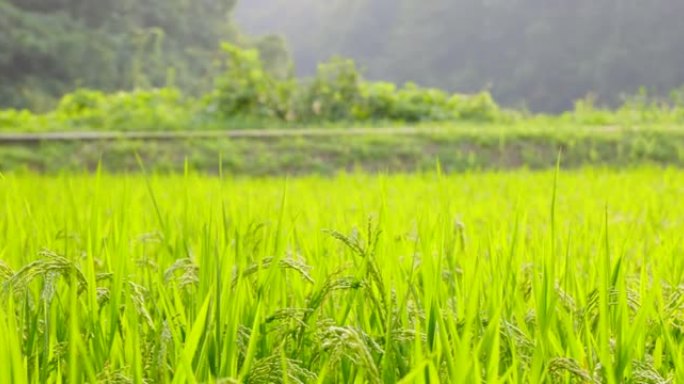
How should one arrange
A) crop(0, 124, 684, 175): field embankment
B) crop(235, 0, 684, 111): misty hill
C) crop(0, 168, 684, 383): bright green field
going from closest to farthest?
crop(0, 168, 684, 383): bright green field < crop(0, 124, 684, 175): field embankment < crop(235, 0, 684, 111): misty hill

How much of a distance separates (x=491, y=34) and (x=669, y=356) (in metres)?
31.2

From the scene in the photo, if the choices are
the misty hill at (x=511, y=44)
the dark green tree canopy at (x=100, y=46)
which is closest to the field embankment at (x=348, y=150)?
the dark green tree canopy at (x=100, y=46)

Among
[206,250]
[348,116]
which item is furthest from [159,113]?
[206,250]

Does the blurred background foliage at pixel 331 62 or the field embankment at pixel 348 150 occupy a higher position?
the blurred background foliage at pixel 331 62

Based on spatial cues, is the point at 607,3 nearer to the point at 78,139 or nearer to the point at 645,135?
the point at 645,135

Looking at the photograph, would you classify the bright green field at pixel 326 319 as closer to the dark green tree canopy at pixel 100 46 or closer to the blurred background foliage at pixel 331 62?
the blurred background foliage at pixel 331 62

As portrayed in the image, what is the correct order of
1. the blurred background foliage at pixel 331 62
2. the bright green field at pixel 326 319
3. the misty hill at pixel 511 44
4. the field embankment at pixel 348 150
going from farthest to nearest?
the misty hill at pixel 511 44
the blurred background foliage at pixel 331 62
the field embankment at pixel 348 150
the bright green field at pixel 326 319

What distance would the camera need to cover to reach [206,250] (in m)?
Result: 0.93

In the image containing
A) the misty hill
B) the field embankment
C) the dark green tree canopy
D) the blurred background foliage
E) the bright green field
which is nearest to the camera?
the bright green field

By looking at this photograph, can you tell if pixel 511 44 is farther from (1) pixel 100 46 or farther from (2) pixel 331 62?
(2) pixel 331 62

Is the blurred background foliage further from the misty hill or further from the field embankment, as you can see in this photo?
the field embankment

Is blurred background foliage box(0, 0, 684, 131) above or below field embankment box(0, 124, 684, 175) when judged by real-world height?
above

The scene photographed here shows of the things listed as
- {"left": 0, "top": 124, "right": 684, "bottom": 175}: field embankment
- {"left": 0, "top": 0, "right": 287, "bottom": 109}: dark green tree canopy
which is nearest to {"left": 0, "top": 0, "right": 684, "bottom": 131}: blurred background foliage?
{"left": 0, "top": 0, "right": 287, "bottom": 109}: dark green tree canopy

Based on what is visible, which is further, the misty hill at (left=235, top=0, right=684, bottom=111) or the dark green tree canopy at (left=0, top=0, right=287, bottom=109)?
the misty hill at (left=235, top=0, right=684, bottom=111)
